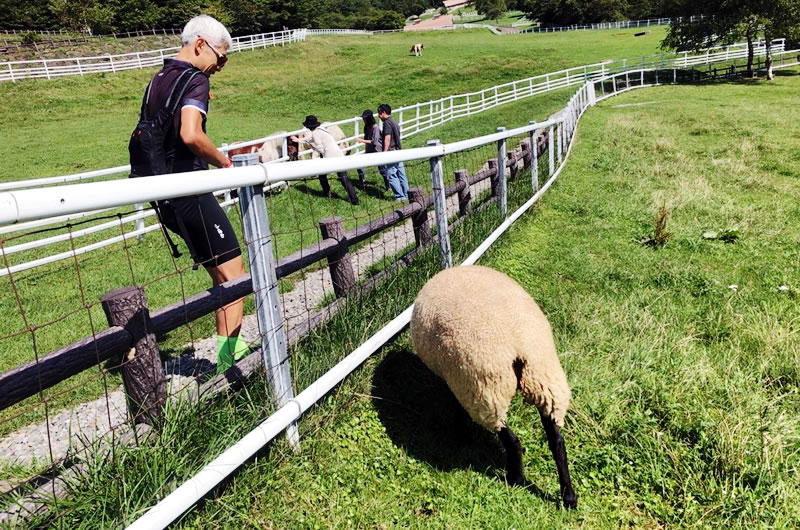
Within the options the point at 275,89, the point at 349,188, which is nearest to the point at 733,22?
the point at 275,89

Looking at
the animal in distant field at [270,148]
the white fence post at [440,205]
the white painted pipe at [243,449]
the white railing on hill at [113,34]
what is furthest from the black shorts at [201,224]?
the white railing on hill at [113,34]

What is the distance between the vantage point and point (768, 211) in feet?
23.1

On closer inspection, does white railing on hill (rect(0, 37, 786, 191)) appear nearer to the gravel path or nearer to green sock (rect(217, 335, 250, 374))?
the gravel path

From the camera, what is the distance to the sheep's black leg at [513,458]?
2600mm

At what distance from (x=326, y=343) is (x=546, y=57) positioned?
4503cm

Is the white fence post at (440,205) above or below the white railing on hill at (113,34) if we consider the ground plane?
below

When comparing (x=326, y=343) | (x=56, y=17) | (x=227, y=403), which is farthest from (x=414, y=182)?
(x=56, y=17)

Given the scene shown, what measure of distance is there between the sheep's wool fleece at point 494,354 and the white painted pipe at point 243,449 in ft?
1.83

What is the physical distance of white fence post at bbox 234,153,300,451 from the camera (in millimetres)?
2246

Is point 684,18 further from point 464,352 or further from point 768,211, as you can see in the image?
point 464,352

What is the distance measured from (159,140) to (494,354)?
229 cm

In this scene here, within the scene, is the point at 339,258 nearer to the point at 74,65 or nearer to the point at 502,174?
the point at 502,174

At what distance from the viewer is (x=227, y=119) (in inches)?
1014

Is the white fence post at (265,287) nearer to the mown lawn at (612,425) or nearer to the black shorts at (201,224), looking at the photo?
the mown lawn at (612,425)
